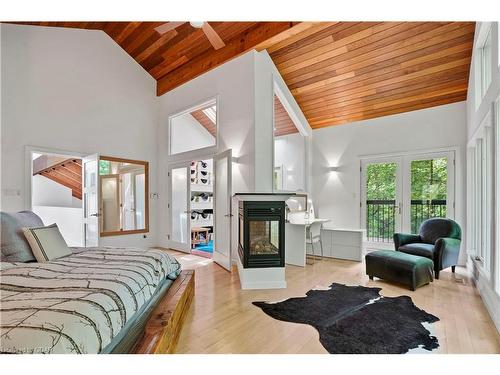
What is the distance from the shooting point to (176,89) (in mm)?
5902

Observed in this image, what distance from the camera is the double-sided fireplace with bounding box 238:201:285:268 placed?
339cm

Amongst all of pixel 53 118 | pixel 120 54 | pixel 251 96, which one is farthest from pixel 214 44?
pixel 53 118

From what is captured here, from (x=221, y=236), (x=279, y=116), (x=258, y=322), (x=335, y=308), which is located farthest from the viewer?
(x=279, y=116)

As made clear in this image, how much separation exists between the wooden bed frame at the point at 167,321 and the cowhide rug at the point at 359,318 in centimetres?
83

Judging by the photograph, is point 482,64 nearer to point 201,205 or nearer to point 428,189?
point 428,189

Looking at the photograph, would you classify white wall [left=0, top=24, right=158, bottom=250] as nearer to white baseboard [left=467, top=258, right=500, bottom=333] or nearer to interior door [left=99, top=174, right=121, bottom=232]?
interior door [left=99, top=174, right=121, bottom=232]

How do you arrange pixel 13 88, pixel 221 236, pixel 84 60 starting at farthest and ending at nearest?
1. pixel 84 60
2. pixel 221 236
3. pixel 13 88

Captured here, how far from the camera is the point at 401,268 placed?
10.9ft

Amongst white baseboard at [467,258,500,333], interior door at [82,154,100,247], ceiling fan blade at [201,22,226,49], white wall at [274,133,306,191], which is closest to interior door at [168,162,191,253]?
interior door at [82,154,100,247]

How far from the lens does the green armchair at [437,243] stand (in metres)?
3.67

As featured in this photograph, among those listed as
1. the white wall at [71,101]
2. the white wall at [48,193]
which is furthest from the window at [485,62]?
the white wall at [48,193]
